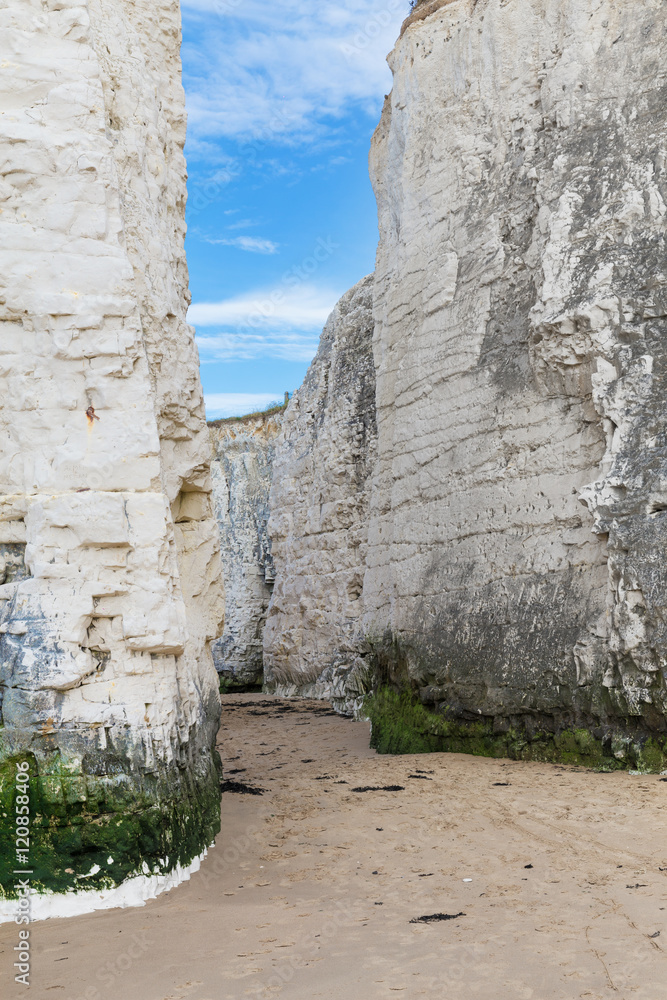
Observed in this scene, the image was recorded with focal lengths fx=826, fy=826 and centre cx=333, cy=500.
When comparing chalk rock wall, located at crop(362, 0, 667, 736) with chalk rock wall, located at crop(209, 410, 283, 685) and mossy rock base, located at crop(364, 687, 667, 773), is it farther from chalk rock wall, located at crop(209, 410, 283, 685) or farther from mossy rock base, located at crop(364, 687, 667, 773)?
chalk rock wall, located at crop(209, 410, 283, 685)

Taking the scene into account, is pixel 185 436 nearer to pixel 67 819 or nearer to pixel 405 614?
pixel 67 819

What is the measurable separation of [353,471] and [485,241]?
6770 mm

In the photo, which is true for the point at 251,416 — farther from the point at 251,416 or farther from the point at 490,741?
the point at 490,741

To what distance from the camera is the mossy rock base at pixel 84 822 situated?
4289 mm

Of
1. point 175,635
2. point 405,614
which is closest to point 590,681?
point 405,614

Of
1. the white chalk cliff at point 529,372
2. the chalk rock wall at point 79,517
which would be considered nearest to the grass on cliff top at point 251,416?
the white chalk cliff at point 529,372

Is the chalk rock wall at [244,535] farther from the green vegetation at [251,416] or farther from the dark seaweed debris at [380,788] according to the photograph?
the dark seaweed debris at [380,788]

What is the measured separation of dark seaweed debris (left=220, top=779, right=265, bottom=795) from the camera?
712cm

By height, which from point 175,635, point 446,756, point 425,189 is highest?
point 425,189

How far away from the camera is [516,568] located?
7711 millimetres

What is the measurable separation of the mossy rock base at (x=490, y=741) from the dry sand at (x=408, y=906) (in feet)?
0.82

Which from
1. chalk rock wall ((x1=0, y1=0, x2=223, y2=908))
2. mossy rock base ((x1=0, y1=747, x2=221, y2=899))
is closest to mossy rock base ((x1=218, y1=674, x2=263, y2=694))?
chalk rock wall ((x1=0, y1=0, x2=223, y2=908))

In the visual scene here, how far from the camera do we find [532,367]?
7.82m

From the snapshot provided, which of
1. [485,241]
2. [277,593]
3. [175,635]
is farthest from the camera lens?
[277,593]
